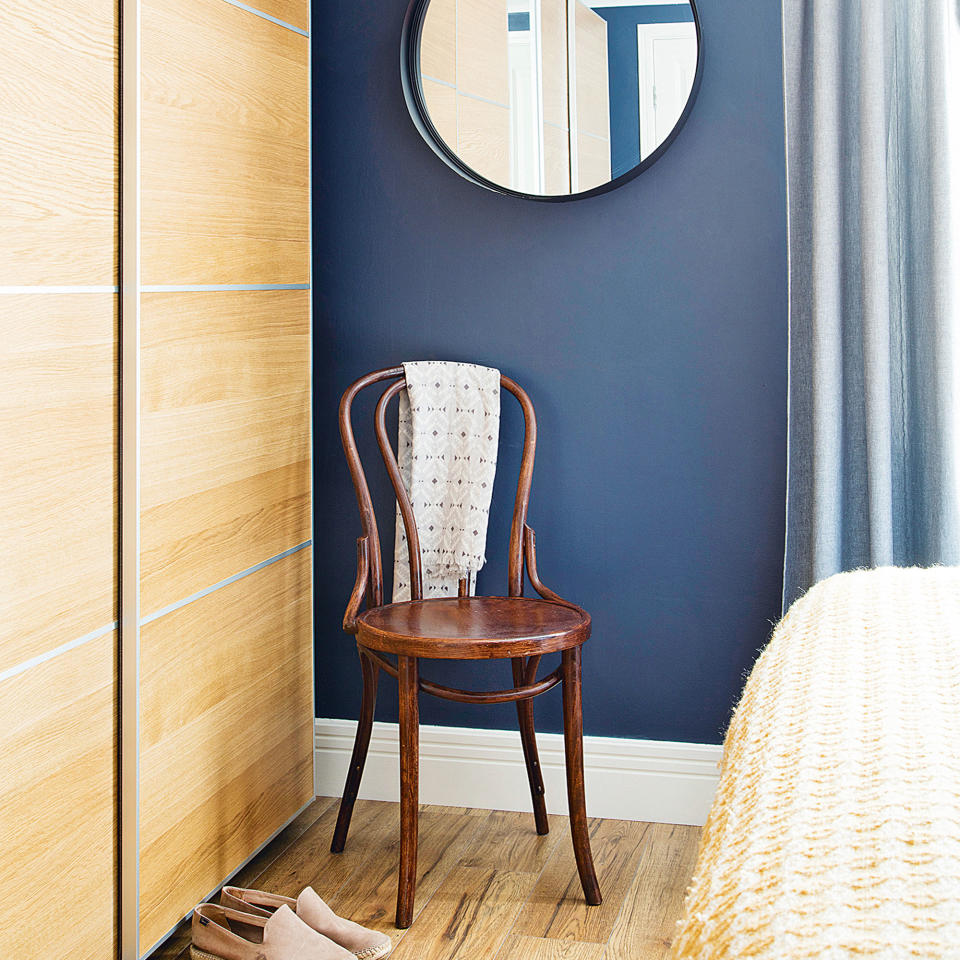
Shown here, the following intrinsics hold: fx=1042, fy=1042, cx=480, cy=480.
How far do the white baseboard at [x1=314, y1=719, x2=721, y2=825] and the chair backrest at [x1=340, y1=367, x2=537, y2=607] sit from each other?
0.46 meters

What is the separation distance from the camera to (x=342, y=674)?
2.69 meters

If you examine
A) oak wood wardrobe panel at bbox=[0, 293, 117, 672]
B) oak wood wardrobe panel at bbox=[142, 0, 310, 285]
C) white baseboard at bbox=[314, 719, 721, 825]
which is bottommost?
white baseboard at bbox=[314, 719, 721, 825]

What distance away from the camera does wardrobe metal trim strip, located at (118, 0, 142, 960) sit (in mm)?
1712

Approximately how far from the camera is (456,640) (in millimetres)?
1947

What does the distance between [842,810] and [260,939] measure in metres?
1.47

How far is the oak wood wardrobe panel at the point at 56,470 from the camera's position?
4.73 ft

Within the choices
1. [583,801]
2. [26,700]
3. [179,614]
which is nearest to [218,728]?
[179,614]

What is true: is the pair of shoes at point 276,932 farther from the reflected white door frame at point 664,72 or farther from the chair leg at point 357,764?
the reflected white door frame at point 664,72

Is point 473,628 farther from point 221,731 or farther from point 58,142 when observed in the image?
point 58,142

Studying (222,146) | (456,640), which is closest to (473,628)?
(456,640)

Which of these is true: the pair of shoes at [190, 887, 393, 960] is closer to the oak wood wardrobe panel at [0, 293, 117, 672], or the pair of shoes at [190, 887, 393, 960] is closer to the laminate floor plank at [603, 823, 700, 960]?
the laminate floor plank at [603, 823, 700, 960]

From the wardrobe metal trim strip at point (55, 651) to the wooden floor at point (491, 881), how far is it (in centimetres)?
67

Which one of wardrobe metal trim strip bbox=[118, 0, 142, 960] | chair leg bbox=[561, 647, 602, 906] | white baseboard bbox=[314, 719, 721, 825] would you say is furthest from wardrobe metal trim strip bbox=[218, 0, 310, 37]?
white baseboard bbox=[314, 719, 721, 825]

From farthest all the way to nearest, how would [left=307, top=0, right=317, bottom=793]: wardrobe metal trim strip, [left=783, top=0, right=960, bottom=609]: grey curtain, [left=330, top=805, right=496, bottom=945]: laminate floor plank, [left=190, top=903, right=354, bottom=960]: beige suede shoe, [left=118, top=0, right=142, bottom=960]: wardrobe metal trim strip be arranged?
[left=307, top=0, right=317, bottom=793]: wardrobe metal trim strip, [left=783, top=0, right=960, bottom=609]: grey curtain, [left=330, top=805, right=496, bottom=945]: laminate floor plank, [left=190, top=903, right=354, bottom=960]: beige suede shoe, [left=118, top=0, right=142, bottom=960]: wardrobe metal trim strip
